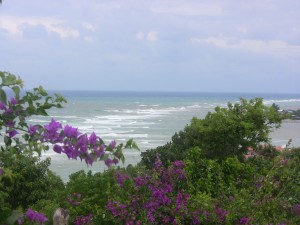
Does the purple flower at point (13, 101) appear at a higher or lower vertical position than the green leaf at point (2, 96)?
lower

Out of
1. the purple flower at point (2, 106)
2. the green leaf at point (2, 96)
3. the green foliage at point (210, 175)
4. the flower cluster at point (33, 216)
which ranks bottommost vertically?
the green foliage at point (210, 175)

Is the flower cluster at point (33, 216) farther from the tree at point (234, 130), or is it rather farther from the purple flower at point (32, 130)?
the tree at point (234, 130)

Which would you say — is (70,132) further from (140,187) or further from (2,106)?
(140,187)

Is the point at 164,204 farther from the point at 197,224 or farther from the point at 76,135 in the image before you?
the point at 76,135

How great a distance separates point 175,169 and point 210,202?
538 millimetres

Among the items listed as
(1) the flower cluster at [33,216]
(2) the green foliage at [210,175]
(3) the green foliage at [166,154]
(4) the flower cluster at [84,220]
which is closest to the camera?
(1) the flower cluster at [33,216]

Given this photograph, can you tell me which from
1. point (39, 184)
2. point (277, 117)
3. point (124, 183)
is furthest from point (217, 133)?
point (124, 183)

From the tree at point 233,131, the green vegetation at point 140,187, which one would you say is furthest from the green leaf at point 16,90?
the tree at point 233,131

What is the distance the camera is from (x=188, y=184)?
5.84 metres

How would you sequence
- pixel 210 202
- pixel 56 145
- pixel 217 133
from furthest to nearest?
pixel 217 133
pixel 210 202
pixel 56 145

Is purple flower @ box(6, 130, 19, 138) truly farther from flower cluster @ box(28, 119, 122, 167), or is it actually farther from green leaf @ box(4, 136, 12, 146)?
flower cluster @ box(28, 119, 122, 167)

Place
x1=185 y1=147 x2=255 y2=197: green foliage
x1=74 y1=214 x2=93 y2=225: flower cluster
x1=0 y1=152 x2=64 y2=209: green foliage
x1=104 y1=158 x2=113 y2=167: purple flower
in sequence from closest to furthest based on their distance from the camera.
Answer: x1=104 y1=158 x2=113 y2=167: purple flower < x1=74 y1=214 x2=93 y2=225: flower cluster < x1=185 y1=147 x2=255 y2=197: green foliage < x1=0 y1=152 x2=64 y2=209: green foliage

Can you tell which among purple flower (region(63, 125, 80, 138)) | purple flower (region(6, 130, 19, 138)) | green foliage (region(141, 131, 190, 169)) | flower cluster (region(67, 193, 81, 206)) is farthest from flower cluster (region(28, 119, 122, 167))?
green foliage (region(141, 131, 190, 169))

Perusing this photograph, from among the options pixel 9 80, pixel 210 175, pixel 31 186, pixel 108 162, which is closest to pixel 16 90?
pixel 9 80
